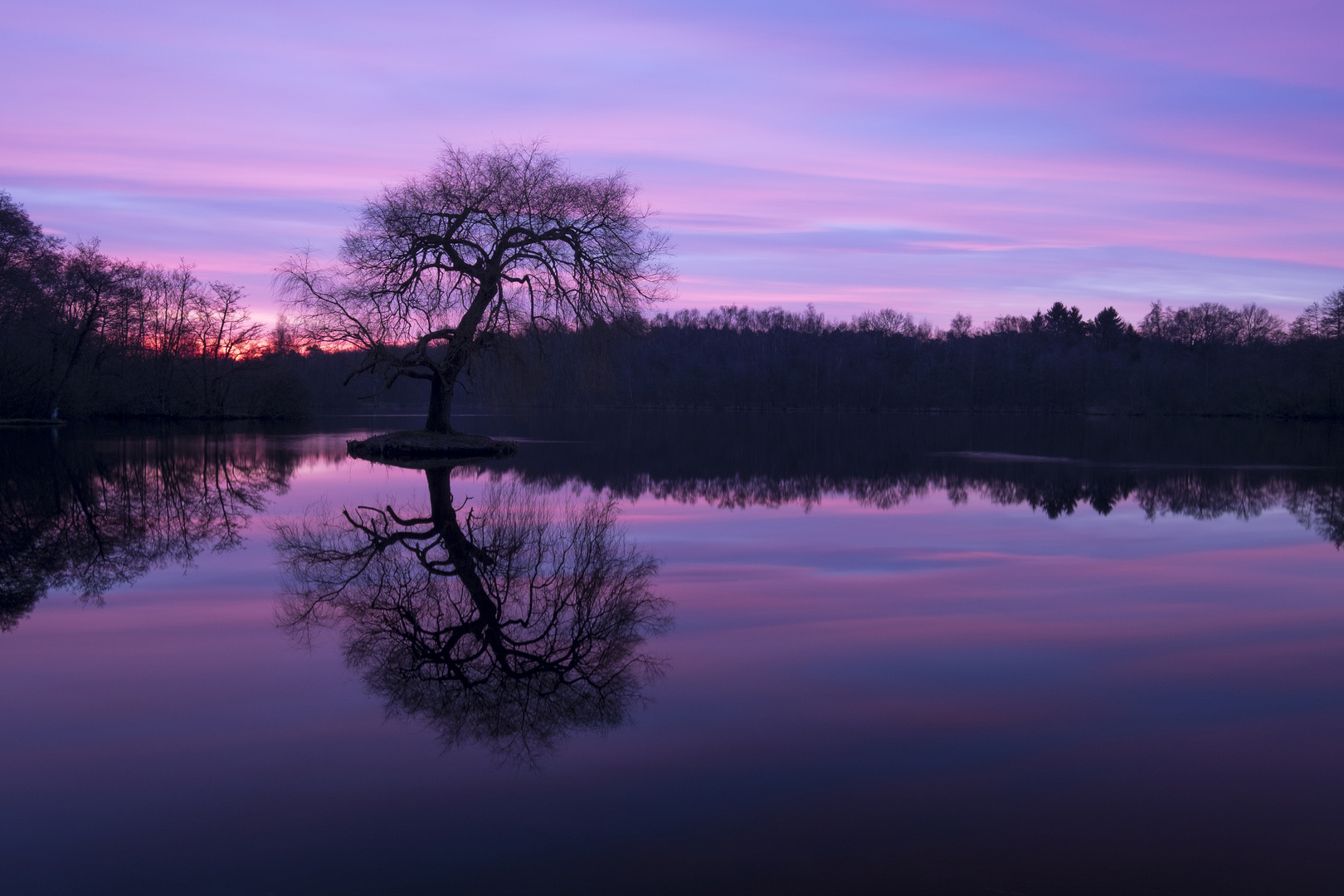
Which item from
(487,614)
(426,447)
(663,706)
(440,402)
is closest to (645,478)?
(426,447)

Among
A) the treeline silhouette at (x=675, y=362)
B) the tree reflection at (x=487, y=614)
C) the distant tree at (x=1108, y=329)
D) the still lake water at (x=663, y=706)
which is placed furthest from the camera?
the distant tree at (x=1108, y=329)

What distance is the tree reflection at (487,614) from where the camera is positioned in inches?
233

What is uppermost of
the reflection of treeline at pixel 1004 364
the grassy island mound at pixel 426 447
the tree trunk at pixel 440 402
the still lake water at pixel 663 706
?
the reflection of treeline at pixel 1004 364

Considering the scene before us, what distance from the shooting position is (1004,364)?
109 m

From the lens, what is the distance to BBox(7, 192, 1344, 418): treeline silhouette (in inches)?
1703

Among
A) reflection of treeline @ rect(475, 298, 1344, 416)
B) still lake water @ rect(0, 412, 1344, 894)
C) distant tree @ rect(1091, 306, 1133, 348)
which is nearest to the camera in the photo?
still lake water @ rect(0, 412, 1344, 894)

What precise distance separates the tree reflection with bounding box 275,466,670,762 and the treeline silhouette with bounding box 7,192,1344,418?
15.0 meters

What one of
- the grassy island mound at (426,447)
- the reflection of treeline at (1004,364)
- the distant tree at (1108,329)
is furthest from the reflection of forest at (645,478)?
the distant tree at (1108,329)

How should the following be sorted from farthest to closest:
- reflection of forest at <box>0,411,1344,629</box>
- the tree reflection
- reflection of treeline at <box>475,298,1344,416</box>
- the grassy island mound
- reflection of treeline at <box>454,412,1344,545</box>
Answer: reflection of treeline at <box>475,298,1344,416</box> → the grassy island mound → reflection of treeline at <box>454,412,1344,545</box> → reflection of forest at <box>0,411,1344,629</box> → the tree reflection

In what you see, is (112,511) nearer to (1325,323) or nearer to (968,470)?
(968,470)

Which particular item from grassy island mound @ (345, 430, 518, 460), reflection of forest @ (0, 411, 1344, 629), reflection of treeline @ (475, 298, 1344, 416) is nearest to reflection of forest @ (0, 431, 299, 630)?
reflection of forest @ (0, 411, 1344, 629)

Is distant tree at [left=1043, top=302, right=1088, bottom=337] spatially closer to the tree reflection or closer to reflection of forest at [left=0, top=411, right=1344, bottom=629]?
reflection of forest at [left=0, top=411, right=1344, bottom=629]

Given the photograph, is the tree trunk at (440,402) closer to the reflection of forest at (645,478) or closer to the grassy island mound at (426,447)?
the grassy island mound at (426,447)

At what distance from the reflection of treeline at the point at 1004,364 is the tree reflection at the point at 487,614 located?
58710mm
